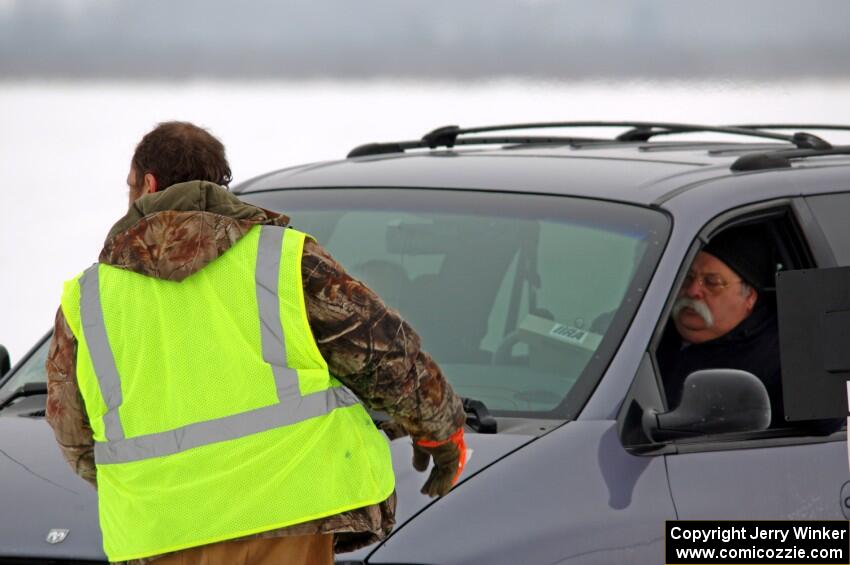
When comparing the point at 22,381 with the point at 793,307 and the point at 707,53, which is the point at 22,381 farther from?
the point at 707,53

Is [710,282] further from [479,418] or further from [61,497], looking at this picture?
[61,497]

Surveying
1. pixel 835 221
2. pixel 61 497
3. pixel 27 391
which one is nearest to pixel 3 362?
pixel 27 391

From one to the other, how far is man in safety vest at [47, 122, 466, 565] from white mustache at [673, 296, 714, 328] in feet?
4.83

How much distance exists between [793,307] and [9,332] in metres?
7.98

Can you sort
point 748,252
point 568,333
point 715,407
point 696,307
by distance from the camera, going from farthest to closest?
1. point 748,252
2. point 696,307
3. point 568,333
4. point 715,407

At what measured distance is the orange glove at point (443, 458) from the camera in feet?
12.3

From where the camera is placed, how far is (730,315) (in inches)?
202

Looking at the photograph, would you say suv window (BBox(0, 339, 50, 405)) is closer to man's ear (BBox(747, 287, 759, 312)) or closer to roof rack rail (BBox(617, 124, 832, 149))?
man's ear (BBox(747, 287, 759, 312))

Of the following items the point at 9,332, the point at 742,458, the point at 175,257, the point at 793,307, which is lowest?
the point at 9,332

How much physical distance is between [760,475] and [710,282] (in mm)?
741

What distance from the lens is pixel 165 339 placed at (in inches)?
140

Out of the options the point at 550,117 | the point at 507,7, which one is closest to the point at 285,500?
the point at 550,117

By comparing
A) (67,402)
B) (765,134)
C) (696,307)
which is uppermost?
(765,134)

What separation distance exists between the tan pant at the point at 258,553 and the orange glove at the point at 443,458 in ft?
0.88
